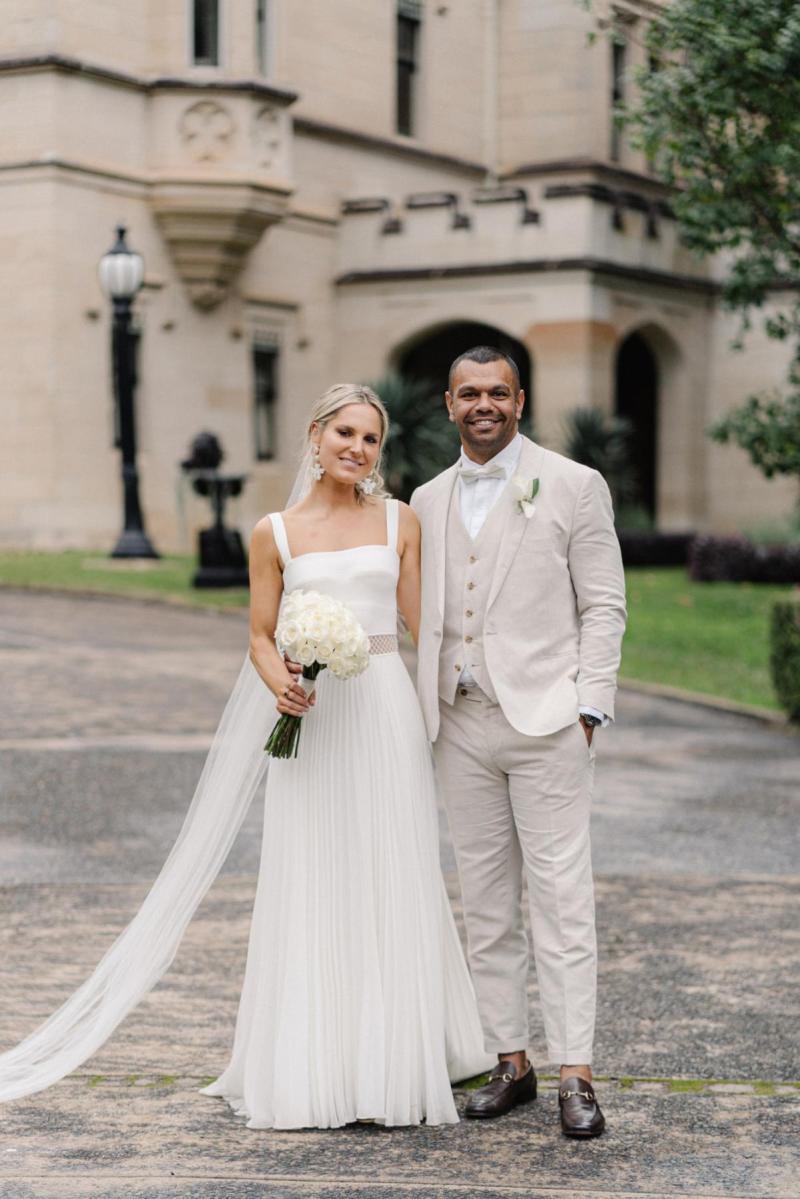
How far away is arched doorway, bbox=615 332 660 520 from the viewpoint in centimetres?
3306

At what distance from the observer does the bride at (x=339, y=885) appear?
17.0ft

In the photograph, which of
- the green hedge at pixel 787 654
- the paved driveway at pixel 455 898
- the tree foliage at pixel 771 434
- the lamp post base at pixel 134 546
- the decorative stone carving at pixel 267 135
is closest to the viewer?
the paved driveway at pixel 455 898

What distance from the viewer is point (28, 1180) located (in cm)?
466

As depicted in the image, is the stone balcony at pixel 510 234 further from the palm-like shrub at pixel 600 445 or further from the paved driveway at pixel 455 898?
the paved driveway at pixel 455 898

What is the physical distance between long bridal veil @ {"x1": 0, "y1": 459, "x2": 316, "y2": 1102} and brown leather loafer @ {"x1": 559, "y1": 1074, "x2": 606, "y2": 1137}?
1.18m

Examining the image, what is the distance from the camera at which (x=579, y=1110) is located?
5043 mm

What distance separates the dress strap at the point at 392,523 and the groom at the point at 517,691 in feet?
0.32

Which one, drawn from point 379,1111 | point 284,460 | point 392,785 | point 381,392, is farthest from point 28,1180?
point 284,460

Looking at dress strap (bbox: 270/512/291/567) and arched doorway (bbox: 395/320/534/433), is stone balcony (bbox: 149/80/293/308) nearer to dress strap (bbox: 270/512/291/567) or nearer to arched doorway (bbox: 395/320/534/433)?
arched doorway (bbox: 395/320/534/433)

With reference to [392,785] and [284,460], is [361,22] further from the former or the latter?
[392,785]

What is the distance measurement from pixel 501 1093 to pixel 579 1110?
294mm

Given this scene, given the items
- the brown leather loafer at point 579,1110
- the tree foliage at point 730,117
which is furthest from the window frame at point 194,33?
the brown leather loafer at point 579,1110

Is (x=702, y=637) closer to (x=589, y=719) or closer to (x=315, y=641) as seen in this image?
(x=589, y=719)

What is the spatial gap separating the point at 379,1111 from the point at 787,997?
190 cm
